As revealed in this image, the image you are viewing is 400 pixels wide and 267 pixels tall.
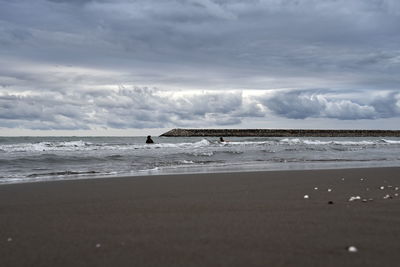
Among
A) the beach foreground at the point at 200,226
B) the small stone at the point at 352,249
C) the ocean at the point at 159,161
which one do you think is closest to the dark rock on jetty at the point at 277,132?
the ocean at the point at 159,161

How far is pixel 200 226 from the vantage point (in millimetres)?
4441

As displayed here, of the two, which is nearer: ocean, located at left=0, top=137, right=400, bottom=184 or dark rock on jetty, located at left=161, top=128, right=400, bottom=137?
ocean, located at left=0, top=137, right=400, bottom=184

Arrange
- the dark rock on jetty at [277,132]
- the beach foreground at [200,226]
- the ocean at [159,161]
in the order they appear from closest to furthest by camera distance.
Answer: the beach foreground at [200,226]
the ocean at [159,161]
the dark rock on jetty at [277,132]

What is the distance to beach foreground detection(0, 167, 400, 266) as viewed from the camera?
132 inches

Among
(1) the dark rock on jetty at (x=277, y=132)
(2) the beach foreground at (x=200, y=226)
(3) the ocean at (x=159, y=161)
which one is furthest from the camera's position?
(1) the dark rock on jetty at (x=277, y=132)

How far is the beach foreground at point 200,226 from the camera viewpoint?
132 inches

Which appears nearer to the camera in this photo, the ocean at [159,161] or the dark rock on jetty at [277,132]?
the ocean at [159,161]

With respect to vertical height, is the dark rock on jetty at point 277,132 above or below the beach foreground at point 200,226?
above

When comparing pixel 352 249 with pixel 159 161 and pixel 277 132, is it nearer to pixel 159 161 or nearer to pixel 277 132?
pixel 159 161

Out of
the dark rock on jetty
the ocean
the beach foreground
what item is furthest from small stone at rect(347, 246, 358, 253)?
the dark rock on jetty

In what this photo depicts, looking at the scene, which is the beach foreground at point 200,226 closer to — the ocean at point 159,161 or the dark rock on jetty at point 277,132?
the ocean at point 159,161

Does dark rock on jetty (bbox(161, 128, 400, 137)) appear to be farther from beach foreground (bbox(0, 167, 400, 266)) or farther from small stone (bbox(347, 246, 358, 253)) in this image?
small stone (bbox(347, 246, 358, 253))

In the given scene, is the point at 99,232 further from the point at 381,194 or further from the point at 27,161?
the point at 27,161

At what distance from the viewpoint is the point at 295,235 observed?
4004 millimetres
